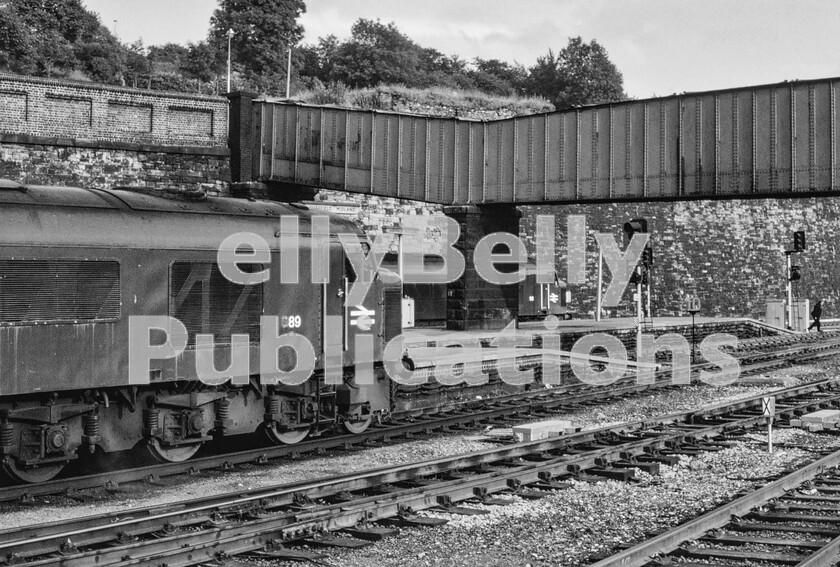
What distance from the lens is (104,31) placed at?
61438 mm

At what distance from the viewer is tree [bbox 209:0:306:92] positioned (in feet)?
208

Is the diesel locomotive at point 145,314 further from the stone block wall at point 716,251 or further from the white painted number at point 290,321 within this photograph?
the stone block wall at point 716,251

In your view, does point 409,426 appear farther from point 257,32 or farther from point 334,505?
point 257,32

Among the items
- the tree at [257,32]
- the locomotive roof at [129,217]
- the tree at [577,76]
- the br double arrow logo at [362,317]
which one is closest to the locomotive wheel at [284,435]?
the br double arrow logo at [362,317]

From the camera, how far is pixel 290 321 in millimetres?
13203

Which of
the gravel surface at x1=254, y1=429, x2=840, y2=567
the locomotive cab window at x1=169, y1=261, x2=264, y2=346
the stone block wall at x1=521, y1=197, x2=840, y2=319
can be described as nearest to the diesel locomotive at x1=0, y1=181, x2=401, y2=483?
the locomotive cab window at x1=169, y1=261, x2=264, y2=346

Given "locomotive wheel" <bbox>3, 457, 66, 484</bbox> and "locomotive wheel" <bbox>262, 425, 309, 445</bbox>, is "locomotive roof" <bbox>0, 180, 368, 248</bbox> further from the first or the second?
"locomotive wheel" <bbox>262, 425, 309, 445</bbox>

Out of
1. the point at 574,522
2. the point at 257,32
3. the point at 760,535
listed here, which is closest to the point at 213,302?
Result: the point at 574,522

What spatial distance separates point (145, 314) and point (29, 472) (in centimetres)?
217

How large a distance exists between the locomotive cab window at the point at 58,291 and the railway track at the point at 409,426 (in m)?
1.85

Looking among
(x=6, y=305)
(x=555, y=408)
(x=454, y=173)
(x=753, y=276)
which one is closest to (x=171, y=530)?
(x=6, y=305)

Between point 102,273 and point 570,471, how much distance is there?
602 cm

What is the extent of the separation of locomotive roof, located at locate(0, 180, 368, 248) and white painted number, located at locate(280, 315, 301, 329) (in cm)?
104

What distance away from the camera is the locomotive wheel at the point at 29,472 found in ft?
35.1
